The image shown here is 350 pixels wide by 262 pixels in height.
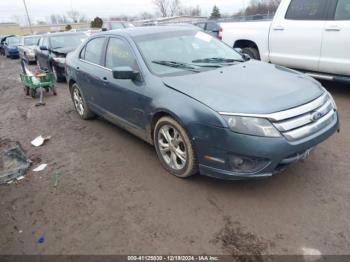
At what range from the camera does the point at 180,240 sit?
2707 mm

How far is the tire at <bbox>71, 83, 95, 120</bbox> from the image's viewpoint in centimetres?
566

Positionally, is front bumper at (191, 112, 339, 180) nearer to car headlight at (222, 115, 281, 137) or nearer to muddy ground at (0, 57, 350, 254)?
car headlight at (222, 115, 281, 137)

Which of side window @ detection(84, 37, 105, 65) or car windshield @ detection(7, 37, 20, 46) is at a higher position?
side window @ detection(84, 37, 105, 65)

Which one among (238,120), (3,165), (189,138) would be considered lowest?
(3,165)

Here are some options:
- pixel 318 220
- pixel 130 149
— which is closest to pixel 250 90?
pixel 318 220

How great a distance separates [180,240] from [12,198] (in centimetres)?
212

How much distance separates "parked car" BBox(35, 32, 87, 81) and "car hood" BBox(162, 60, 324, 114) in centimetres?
712

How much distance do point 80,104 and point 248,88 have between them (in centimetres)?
379

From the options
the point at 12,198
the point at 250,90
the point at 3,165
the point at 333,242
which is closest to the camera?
the point at 333,242

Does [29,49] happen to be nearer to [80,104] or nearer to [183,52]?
[80,104]

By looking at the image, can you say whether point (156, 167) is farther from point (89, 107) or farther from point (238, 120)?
point (89, 107)

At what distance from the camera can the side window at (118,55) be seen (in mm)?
3990

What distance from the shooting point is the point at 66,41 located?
10.8 meters

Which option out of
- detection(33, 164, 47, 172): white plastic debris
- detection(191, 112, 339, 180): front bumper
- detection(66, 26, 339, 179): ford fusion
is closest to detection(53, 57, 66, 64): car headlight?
detection(66, 26, 339, 179): ford fusion
